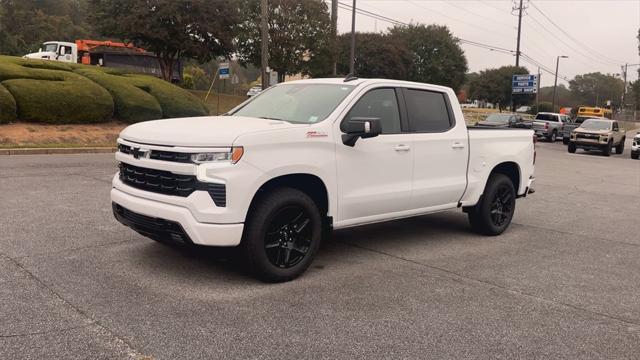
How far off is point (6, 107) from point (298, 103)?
46.4 ft

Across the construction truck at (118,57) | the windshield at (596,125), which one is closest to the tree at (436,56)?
the construction truck at (118,57)

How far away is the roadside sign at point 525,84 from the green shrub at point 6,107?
6322 centimetres

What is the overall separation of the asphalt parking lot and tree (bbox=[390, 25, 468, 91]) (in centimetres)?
6423

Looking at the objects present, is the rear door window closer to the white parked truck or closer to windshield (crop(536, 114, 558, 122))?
windshield (crop(536, 114, 558, 122))

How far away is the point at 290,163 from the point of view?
16.1 feet

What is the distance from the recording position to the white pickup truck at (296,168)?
15.0 ft

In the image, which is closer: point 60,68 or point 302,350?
point 302,350

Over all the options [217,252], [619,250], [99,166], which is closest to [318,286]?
[217,252]

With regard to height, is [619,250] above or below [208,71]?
below

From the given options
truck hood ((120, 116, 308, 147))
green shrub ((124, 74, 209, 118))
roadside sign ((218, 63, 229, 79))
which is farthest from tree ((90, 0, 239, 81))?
truck hood ((120, 116, 308, 147))

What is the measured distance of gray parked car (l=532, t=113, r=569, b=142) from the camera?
119 feet

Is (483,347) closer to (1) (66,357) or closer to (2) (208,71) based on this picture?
(1) (66,357)

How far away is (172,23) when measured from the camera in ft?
110

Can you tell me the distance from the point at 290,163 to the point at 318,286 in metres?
1.13
